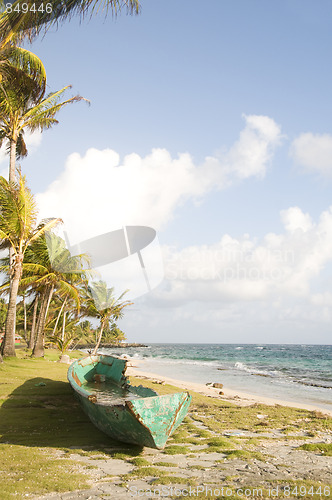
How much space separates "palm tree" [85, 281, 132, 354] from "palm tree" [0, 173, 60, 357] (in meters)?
11.7

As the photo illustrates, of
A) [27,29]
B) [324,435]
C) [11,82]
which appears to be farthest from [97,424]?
[11,82]

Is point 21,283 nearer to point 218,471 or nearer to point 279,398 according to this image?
point 279,398

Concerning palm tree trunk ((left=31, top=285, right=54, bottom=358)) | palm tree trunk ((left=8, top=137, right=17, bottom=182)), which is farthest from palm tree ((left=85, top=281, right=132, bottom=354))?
palm tree trunk ((left=8, top=137, right=17, bottom=182))

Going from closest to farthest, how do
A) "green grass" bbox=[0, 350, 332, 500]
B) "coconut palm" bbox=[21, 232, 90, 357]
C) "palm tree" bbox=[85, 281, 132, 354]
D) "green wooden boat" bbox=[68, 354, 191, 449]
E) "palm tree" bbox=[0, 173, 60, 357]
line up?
"green grass" bbox=[0, 350, 332, 500] → "green wooden boat" bbox=[68, 354, 191, 449] → "palm tree" bbox=[0, 173, 60, 357] → "coconut palm" bbox=[21, 232, 90, 357] → "palm tree" bbox=[85, 281, 132, 354]

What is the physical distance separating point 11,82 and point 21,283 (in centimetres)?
1126

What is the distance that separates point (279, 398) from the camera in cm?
1700

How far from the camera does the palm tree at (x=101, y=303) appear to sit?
92.5 ft

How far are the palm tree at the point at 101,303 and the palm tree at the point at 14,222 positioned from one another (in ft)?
38.4

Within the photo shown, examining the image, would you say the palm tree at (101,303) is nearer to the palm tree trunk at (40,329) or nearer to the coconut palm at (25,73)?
the palm tree trunk at (40,329)

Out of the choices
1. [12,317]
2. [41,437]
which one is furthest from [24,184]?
[41,437]

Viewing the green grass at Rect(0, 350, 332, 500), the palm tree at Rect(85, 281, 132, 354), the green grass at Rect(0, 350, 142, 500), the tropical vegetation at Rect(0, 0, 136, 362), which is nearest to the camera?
the green grass at Rect(0, 350, 142, 500)

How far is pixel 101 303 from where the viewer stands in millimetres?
28625

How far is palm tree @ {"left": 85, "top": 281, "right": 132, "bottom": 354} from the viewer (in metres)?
28.2

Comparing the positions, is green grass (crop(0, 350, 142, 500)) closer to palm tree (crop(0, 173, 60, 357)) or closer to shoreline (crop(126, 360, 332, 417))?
palm tree (crop(0, 173, 60, 357))
